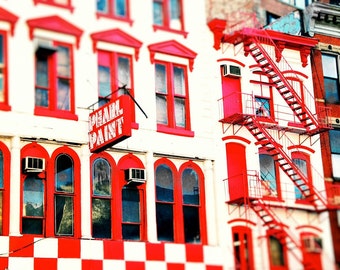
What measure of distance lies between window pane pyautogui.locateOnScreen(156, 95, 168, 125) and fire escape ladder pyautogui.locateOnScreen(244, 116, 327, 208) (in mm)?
3023

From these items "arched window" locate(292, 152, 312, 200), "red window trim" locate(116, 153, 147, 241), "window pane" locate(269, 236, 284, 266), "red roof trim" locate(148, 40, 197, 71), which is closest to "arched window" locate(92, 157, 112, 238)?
"red window trim" locate(116, 153, 147, 241)

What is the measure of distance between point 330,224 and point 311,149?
310cm

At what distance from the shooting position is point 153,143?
2825 centimetres

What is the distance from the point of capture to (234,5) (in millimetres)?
37000

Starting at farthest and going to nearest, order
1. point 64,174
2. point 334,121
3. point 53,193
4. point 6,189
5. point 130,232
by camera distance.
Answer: point 334,121
point 130,232
point 64,174
point 53,193
point 6,189

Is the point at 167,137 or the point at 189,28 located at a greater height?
the point at 189,28

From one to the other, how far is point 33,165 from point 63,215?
6.29 feet

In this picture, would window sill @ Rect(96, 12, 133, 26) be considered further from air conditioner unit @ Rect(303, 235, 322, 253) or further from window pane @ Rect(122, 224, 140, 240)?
air conditioner unit @ Rect(303, 235, 322, 253)

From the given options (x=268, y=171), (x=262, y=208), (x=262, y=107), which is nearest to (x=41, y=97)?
(x=262, y=208)

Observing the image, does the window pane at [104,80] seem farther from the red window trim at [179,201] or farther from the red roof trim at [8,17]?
the red roof trim at [8,17]

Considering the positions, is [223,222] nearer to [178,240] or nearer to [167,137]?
[178,240]

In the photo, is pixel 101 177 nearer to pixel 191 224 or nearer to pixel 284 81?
pixel 191 224

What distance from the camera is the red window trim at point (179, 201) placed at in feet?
91.9

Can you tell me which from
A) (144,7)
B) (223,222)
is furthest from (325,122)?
(144,7)
